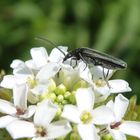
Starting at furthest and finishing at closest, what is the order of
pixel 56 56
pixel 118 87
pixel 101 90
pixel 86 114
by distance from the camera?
pixel 56 56 < pixel 118 87 < pixel 101 90 < pixel 86 114

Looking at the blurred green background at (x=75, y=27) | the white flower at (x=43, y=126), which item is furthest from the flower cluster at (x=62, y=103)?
the blurred green background at (x=75, y=27)

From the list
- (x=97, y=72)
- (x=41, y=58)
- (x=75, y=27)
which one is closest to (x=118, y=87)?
(x=97, y=72)

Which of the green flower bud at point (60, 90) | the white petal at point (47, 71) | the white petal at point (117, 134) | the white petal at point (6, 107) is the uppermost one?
the white petal at point (47, 71)

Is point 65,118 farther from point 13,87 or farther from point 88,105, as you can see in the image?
point 13,87

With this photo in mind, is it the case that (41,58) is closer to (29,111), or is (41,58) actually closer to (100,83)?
(100,83)

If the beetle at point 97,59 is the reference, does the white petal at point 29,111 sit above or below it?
below

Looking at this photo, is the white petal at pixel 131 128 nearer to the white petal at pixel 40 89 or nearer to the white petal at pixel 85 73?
the white petal at pixel 85 73

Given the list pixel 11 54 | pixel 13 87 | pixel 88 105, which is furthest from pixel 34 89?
pixel 11 54
